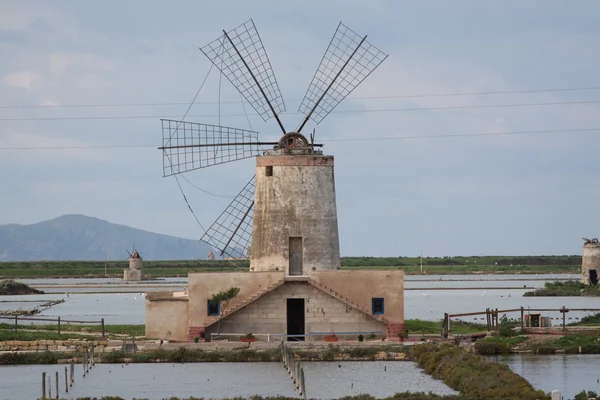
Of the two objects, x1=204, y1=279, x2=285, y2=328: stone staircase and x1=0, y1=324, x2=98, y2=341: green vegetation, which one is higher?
x1=204, y1=279, x2=285, y2=328: stone staircase

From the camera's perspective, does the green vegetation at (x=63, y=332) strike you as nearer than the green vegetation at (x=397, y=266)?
Yes

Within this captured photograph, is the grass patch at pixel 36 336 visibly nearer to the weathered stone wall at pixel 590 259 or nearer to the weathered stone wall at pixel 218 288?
the weathered stone wall at pixel 218 288

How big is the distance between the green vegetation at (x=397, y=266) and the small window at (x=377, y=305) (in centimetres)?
9161

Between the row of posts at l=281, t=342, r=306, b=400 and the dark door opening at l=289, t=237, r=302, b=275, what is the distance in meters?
4.28

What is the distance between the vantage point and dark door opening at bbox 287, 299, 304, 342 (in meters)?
41.8

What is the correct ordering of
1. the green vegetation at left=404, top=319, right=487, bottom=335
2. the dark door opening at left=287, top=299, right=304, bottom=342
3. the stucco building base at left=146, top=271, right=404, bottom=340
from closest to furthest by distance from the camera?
1. the stucco building base at left=146, top=271, right=404, bottom=340
2. the dark door opening at left=287, top=299, right=304, bottom=342
3. the green vegetation at left=404, top=319, right=487, bottom=335

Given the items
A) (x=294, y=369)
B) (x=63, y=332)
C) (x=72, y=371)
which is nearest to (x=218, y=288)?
(x=294, y=369)

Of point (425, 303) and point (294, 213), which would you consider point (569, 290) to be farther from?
point (294, 213)

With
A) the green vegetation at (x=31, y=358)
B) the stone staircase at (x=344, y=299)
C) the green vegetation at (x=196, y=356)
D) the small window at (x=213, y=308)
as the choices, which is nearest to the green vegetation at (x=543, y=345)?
the stone staircase at (x=344, y=299)

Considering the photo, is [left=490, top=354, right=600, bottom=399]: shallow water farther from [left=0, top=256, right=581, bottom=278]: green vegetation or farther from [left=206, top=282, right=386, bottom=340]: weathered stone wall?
[left=0, top=256, right=581, bottom=278]: green vegetation

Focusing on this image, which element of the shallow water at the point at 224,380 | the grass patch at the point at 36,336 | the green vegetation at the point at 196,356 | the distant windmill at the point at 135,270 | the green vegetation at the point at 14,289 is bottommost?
the shallow water at the point at 224,380

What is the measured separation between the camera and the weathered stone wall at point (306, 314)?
41219mm

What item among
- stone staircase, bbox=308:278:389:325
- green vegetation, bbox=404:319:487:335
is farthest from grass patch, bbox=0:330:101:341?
green vegetation, bbox=404:319:487:335

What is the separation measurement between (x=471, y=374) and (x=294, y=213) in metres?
12.2
